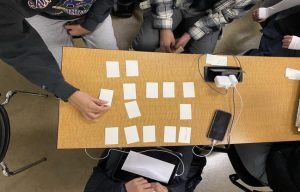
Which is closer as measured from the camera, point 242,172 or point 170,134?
point 170,134

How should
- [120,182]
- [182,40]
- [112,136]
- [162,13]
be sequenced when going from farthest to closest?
[182,40], [162,13], [120,182], [112,136]

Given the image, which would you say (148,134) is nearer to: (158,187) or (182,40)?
(158,187)

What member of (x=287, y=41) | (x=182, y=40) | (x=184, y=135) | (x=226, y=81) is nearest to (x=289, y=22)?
(x=287, y=41)

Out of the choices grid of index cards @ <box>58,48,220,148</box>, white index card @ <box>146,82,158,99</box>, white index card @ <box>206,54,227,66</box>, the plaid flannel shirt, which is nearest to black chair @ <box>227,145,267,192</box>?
grid of index cards @ <box>58,48,220,148</box>

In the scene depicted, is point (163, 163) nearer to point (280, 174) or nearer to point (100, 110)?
point (100, 110)

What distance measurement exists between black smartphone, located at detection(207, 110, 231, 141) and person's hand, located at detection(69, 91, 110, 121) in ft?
1.63

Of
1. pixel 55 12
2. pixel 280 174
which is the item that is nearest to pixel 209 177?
pixel 280 174

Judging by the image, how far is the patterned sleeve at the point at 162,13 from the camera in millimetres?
1486

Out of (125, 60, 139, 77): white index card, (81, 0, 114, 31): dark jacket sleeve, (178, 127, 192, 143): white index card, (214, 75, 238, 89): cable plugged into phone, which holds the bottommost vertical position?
(178, 127, 192, 143): white index card

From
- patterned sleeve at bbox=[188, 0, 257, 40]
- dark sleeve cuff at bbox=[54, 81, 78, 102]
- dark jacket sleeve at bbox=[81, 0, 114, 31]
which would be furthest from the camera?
patterned sleeve at bbox=[188, 0, 257, 40]

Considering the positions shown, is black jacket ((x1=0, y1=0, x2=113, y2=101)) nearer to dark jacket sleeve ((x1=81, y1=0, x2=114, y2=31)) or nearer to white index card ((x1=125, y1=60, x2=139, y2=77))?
dark jacket sleeve ((x1=81, y1=0, x2=114, y2=31))

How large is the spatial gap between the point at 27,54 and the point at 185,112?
70 centimetres

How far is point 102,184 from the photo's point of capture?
1.27 meters

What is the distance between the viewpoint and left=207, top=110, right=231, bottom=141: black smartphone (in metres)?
1.26
